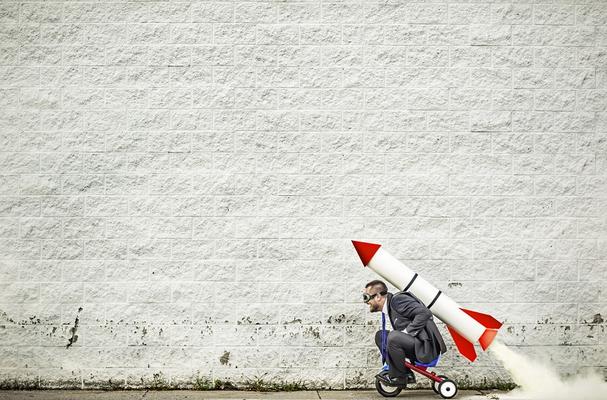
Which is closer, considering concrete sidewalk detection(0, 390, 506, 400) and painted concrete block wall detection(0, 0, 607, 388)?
concrete sidewalk detection(0, 390, 506, 400)

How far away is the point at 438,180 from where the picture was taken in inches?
327

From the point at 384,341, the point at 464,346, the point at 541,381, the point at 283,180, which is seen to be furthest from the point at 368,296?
the point at 541,381

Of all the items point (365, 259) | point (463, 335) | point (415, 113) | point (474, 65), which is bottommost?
point (463, 335)

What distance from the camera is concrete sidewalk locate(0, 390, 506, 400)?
7711 mm

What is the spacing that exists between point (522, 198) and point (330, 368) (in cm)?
288

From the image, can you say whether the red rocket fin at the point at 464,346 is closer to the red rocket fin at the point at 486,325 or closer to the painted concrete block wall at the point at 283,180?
the red rocket fin at the point at 486,325

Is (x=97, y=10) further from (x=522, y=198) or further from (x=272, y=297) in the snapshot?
(x=522, y=198)

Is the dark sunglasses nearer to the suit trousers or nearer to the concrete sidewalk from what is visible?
the suit trousers

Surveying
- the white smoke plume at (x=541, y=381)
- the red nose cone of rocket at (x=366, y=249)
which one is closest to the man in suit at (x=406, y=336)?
the red nose cone of rocket at (x=366, y=249)

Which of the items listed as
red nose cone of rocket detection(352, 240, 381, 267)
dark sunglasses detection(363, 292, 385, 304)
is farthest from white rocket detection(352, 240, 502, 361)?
dark sunglasses detection(363, 292, 385, 304)

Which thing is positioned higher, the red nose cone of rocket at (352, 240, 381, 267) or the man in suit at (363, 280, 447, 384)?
the red nose cone of rocket at (352, 240, 381, 267)

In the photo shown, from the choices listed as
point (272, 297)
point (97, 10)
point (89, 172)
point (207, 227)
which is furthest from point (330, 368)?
point (97, 10)

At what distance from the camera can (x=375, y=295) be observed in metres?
7.69

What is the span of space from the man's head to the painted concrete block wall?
0.50 metres
